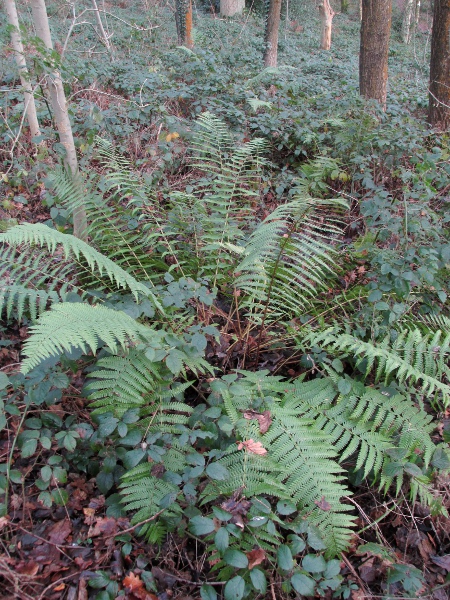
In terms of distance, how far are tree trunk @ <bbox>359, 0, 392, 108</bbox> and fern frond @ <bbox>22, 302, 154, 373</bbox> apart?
4038 millimetres

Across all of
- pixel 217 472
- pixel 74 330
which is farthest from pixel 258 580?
pixel 74 330

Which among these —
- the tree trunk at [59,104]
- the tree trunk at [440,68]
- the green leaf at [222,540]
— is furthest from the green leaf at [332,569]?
the tree trunk at [440,68]

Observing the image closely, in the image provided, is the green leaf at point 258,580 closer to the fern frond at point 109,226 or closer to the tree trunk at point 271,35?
the fern frond at point 109,226

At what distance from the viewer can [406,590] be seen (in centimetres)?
152

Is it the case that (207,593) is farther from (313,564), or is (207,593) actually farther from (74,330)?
(74,330)

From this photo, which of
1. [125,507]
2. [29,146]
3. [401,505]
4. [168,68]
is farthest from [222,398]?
[168,68]

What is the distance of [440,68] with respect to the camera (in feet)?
14.7

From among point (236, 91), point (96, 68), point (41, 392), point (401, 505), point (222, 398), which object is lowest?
point (401, 505)

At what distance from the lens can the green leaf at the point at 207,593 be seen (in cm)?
143

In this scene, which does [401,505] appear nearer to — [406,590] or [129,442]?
[406,590]

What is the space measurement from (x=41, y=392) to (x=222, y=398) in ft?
2.51

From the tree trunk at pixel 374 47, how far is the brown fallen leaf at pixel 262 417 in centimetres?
395

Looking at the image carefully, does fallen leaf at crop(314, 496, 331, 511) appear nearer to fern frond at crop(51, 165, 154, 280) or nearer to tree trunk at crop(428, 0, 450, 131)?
fern frond at crop(51, 165, 154, 280)

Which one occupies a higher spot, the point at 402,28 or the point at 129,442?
the point at 402,28
